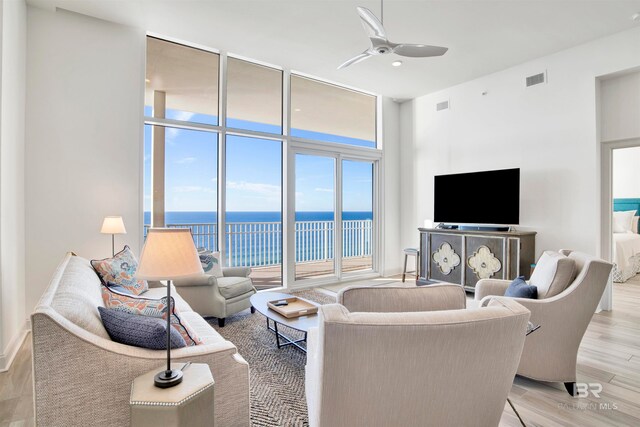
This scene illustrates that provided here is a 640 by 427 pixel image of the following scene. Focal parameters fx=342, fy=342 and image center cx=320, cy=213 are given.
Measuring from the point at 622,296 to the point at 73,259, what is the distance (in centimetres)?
653

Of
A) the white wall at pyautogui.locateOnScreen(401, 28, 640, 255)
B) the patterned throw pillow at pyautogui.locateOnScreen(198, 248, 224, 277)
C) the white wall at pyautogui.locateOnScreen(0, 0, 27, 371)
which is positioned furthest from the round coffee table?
the white wall at pyautogui.locateOnScreen(401, 28, 640, 255)

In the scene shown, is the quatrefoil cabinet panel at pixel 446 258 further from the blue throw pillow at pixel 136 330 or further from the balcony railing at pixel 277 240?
the blue throw pillow at pixel 136 330

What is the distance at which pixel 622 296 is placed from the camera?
15.7 feet

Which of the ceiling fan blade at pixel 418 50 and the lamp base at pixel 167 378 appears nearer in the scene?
the lamp base at pixel 167 378

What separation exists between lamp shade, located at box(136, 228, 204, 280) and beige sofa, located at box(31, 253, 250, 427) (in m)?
0.33

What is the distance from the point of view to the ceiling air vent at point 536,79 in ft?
15.3

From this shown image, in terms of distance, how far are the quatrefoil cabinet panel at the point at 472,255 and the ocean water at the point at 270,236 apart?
129 centimetres

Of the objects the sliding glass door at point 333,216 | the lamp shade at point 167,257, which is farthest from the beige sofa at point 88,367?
the sliding glass door at point 333,216

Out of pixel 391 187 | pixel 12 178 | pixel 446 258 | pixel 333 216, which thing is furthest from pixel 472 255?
pixel 12 178

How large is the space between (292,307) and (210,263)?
1.41 meters

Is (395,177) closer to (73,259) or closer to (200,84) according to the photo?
(200,84)

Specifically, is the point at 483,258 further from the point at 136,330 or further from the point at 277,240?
the point at 136,330

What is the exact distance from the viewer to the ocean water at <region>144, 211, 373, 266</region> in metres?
4.72

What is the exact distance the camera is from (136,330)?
1.55m
